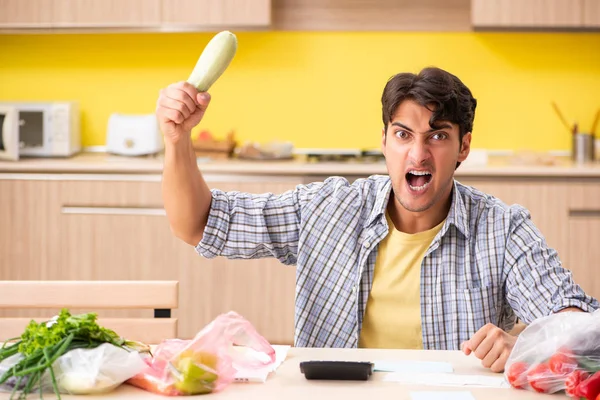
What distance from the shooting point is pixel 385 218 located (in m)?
2.12

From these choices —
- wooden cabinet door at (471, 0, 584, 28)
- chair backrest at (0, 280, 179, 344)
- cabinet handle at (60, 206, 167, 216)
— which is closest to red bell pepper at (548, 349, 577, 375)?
chair backrest at (0, 280, 179, 344)

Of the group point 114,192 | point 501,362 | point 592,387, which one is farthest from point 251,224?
point 114,192

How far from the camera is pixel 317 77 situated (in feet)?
14.9

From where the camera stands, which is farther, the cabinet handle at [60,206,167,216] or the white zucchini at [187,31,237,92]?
the cabinet handle at [60,206,167,216]

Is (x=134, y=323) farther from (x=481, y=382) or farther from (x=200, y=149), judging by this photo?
(x=200, y=149)

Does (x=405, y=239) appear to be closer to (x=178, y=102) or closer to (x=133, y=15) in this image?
(x=178, y=102)

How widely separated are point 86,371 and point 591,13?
3260 mm

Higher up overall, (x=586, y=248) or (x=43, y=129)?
(x=43, y=129)

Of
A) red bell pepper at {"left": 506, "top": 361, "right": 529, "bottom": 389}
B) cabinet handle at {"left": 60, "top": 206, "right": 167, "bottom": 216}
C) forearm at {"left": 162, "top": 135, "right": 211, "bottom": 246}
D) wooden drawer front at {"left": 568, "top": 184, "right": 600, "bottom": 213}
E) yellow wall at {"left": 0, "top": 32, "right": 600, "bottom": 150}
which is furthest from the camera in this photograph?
yellow wall at {"left": 0, "top": 32, "right": 600, "bottom": 150}

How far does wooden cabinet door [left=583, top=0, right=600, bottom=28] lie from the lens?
4086mm

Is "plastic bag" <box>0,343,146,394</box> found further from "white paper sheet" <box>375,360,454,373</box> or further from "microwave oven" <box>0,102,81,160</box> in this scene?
"microwave oven" <box>0,102,81,160</box>

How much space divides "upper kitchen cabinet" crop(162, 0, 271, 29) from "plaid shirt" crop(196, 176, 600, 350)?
2.05 metres

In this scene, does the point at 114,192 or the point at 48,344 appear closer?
the point at 48,344

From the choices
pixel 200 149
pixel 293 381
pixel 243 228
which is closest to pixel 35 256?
pixel 200 149
